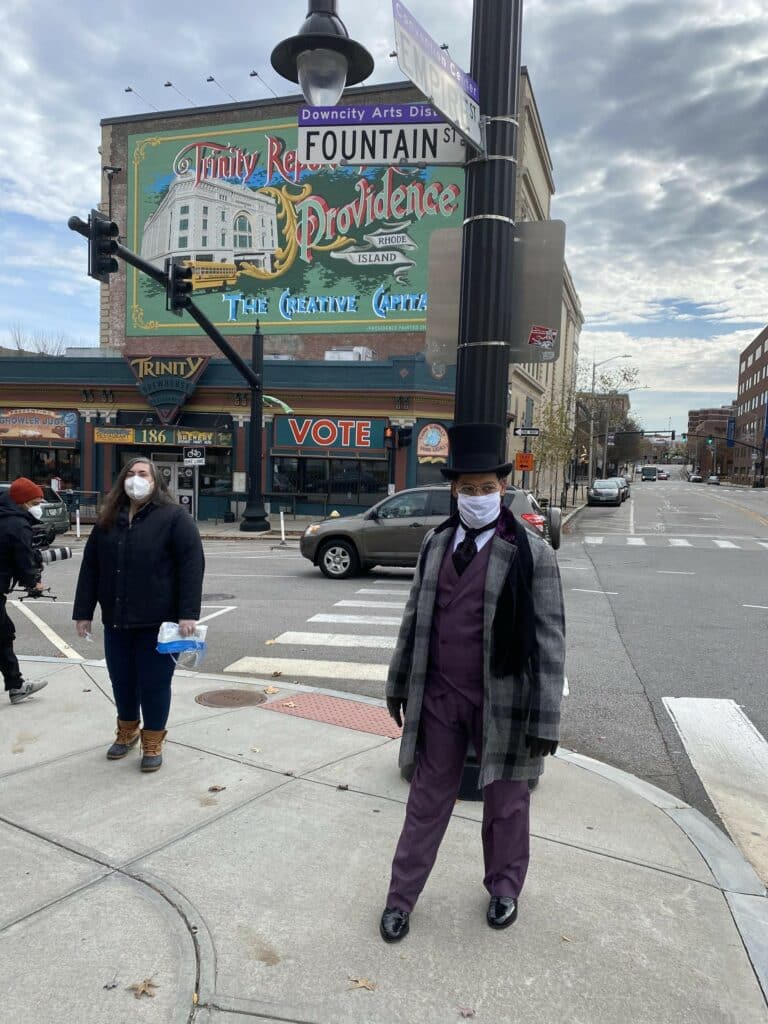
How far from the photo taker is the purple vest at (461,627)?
2.88 metres

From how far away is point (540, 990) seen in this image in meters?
2.59

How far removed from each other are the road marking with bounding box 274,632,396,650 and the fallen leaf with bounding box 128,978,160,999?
5.47 meters

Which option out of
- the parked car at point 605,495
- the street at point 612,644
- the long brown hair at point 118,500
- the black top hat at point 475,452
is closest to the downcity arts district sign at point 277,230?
the parked car at point 605,495

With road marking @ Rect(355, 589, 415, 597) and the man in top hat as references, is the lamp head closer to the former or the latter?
the man in top hat

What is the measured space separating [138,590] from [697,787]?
3.57 metres

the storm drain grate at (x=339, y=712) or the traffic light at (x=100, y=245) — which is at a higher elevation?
the traffic light at (x=100, y=245)

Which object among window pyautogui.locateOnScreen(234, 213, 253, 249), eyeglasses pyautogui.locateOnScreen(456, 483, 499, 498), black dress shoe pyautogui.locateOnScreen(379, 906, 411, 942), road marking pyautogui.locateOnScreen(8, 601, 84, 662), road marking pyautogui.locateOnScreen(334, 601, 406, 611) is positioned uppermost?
window pyautogui.locateOnScreen(234, 213, 253, 249)

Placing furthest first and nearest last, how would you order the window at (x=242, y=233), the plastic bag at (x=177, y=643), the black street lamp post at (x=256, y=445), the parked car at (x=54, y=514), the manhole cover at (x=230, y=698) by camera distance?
the window at (x=242, y=233) < the black street lamp post at (x=256, y=445) < the parked car at (x=54, y=514) < the manhole cover at (x=230, y=698) < the plastic bag at (x=177, y=643)

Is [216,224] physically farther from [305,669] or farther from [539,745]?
[539,745]

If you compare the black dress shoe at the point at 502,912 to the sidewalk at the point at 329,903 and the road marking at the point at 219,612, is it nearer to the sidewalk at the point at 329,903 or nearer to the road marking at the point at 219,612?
the sidewalk at the point at 329,903

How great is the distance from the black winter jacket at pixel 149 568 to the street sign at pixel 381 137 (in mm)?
2220

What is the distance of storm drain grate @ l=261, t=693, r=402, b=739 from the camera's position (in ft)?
17.4

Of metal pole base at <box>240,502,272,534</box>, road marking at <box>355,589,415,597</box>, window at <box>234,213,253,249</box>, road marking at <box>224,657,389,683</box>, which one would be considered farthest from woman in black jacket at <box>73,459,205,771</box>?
window at <box>234,213,253,249</box>

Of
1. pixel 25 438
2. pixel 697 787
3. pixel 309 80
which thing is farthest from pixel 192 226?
pixel 697 787
